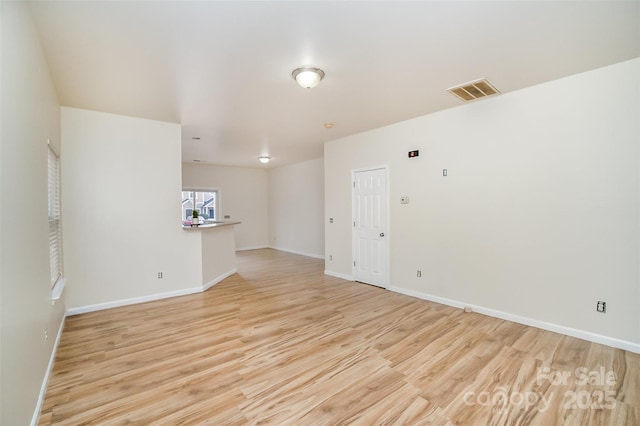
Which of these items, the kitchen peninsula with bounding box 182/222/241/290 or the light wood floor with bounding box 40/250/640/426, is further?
the kitchen peninsula with bounding box 182/222/241/290

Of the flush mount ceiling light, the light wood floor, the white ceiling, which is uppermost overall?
the white ceiling

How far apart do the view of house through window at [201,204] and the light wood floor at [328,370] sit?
17.7 ft

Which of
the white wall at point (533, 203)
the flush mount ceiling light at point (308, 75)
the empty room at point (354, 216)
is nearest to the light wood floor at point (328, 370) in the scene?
the empty room at point (354, 216)

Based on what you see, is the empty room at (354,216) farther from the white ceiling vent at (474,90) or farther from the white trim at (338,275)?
the white trim at (338,275)

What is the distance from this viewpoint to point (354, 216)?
534 cm

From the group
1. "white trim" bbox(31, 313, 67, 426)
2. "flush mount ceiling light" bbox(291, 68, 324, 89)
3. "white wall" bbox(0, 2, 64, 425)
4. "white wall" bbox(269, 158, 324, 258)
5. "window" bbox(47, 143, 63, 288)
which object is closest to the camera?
"white wall" bbox(0, 2, 64, 425)

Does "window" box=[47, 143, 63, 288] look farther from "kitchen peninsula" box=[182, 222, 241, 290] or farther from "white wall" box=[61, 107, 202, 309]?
"kitchen peninsula" box=[182, 222, 241, 290]

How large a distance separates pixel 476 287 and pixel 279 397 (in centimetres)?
293

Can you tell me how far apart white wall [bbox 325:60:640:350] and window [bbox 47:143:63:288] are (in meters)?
4.48

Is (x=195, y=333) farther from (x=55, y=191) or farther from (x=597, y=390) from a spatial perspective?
(x=597, y=390)

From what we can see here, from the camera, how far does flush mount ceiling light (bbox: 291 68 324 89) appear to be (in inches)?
105

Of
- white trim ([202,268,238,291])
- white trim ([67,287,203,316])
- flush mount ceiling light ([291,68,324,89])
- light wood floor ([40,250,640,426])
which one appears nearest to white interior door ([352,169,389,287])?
light wood floor ([40,250,640,426])

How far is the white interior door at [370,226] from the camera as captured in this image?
486cm

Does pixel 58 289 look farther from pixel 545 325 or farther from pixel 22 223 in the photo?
pixel 545 325
